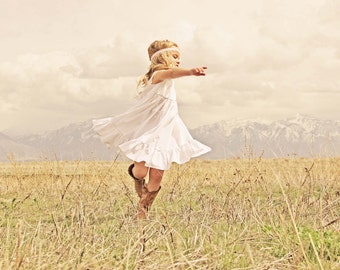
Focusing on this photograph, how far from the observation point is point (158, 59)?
5500 mm

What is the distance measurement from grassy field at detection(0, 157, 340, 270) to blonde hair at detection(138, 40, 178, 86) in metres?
1.22

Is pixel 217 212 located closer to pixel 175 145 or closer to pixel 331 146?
pixel 175 145

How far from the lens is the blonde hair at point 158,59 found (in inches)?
214

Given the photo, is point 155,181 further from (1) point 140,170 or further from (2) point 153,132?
(2) point 153,132

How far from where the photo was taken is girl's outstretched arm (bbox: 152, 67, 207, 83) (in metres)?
4.71

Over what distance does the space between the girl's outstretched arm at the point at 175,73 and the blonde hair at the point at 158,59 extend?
151 millimetres

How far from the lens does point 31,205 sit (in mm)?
6695

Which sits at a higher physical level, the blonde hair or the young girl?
the blonde hair

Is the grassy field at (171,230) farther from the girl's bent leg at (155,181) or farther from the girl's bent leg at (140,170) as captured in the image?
A: the girl's bent leg at (140,170)

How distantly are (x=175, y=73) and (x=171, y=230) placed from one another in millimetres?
2611

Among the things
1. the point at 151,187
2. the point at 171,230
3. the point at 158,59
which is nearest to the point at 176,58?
the point at 158,59

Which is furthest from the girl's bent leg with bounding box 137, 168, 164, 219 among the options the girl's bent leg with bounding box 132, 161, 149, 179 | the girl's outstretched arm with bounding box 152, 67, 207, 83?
the girl's outstretched arm with bounding box 152, 67, 207, 83

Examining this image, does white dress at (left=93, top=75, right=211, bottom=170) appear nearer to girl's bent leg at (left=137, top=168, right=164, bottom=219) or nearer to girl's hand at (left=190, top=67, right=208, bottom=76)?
girl's bent leg at (left=137, top=168, right=164, bottom=219)

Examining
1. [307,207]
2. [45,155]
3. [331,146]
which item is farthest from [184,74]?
[45,155]
